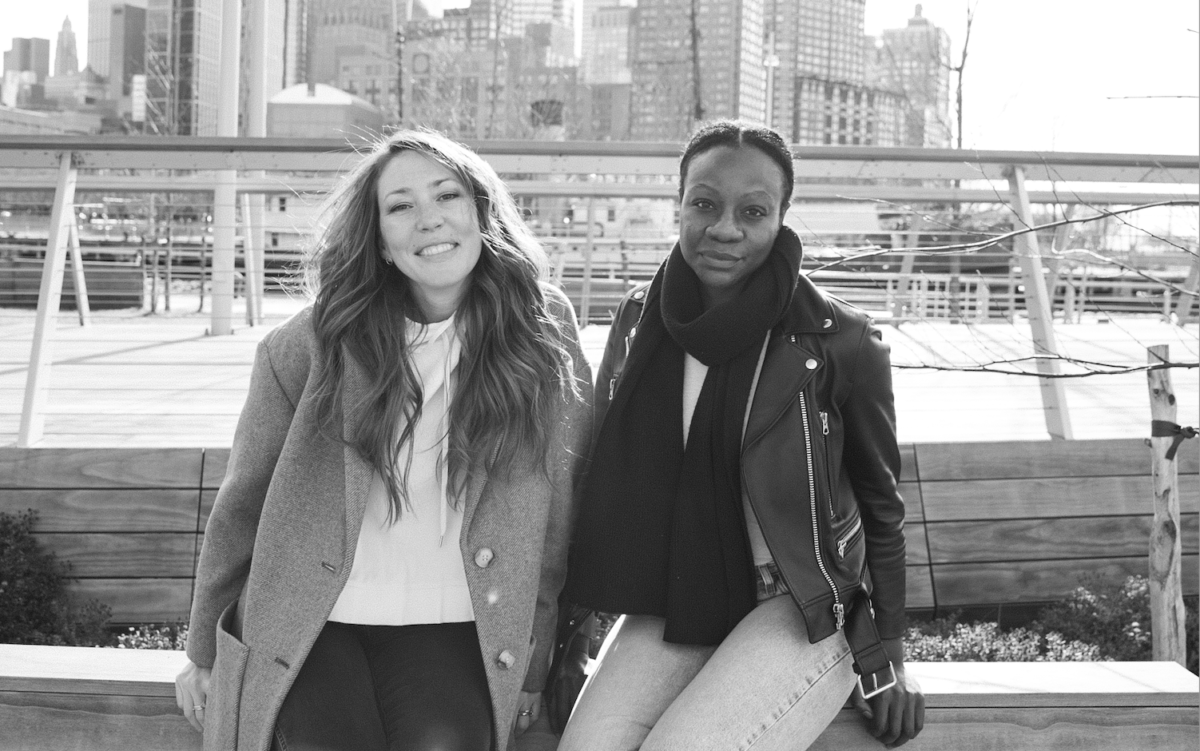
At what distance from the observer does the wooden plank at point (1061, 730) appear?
8.09 feet

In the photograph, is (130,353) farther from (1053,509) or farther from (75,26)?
(75,26)

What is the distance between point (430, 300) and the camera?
247 centimetres

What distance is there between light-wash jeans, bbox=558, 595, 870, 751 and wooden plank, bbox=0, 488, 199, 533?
2272 millimetres

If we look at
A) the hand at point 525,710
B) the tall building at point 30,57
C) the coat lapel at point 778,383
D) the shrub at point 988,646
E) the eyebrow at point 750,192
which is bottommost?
the shrub at point 988,646

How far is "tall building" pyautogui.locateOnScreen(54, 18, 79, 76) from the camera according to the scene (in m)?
12.1

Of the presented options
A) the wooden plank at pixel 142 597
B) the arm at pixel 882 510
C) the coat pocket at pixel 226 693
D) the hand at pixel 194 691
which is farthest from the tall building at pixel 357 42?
the arm at pixel 882 510

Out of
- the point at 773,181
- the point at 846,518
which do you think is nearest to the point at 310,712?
the point at 846,518

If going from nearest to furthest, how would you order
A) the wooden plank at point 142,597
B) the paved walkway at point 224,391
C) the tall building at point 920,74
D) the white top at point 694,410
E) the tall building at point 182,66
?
the white top at point 694,410, the wooden plank at point 142,597, the paved walkway at point 224,391, the tall building at point 182,66, the tall building at point 920,74

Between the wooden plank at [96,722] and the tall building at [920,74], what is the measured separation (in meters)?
11.8

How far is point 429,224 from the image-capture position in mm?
2385

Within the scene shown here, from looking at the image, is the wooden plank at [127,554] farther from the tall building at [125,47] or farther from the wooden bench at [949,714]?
the tall building at [125,47]

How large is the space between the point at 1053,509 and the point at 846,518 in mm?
2275

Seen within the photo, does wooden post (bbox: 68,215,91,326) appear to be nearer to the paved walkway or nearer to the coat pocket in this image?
the paved walkway

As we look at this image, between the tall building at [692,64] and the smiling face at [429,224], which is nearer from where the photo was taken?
the smiling face at [429,224]
